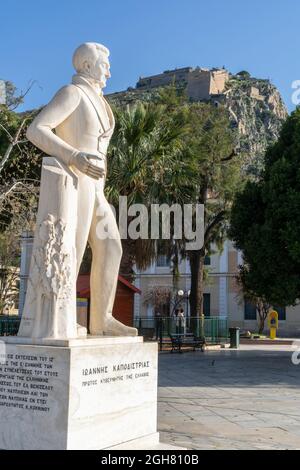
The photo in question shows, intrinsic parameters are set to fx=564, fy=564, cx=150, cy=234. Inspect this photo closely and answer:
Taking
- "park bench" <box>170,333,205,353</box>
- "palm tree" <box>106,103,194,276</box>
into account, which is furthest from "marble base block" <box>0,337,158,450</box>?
"park bench" <box>170,333,205,353</box>

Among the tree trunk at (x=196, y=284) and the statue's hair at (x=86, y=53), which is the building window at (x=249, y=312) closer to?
the tree trunk at (x=196, y=284)

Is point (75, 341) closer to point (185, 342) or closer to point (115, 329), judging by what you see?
point (115, 329)

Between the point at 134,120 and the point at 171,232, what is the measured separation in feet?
18.8

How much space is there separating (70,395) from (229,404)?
518 cm

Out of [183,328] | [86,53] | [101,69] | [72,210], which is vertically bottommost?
[183,328]

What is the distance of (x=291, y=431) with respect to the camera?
7219 millimetres

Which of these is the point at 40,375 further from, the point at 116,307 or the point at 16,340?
the point at 116,307

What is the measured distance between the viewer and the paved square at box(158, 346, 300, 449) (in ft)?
22.1

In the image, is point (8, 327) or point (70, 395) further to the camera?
point (8, 327)

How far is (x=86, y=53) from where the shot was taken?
237 inches

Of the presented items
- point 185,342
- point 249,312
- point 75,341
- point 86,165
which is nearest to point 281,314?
point 249,312

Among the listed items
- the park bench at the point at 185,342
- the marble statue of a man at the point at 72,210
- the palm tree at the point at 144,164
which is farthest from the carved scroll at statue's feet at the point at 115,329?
the park bench at the point at 185,342

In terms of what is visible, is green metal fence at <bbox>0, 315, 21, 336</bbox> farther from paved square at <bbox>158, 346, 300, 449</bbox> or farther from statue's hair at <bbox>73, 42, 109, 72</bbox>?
statue's hair at <bbox>73, 42, 109, 72</bbox>
